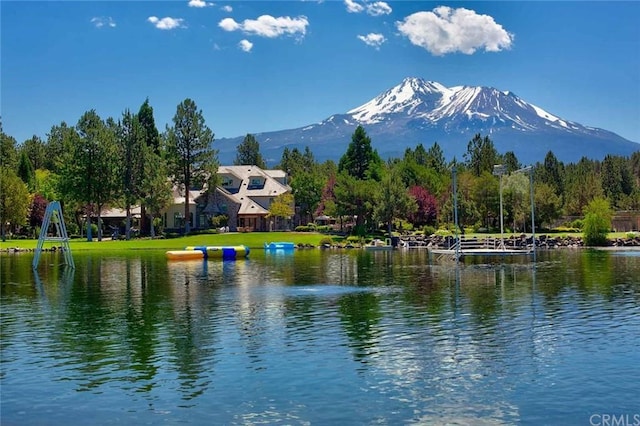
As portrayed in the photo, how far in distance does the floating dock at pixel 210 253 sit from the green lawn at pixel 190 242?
16.7 metres

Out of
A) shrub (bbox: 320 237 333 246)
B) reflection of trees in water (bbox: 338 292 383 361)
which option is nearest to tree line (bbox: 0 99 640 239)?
shrub (bbox: 320 237 333 246)

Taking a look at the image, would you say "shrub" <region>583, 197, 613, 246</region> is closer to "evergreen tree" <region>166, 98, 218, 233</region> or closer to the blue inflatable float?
the blue inflatable float

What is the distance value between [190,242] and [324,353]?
226ft

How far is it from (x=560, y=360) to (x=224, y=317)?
1303cm

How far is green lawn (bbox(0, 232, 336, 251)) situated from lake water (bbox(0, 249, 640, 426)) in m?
45.2

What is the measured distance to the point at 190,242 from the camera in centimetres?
8688

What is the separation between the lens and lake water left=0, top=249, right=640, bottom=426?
48.4 feet

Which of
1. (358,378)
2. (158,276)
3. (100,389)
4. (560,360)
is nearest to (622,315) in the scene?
(560,360)

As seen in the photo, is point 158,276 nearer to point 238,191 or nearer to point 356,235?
point 356,235

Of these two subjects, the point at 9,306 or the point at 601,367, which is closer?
the point at 601,367

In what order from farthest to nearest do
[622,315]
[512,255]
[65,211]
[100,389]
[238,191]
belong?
[238,191] → [65,211] → [512,255] → [622,315] → [100,389]

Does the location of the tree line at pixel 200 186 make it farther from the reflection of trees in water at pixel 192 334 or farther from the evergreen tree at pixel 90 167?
the reflection of trees in water at pixel 192 334

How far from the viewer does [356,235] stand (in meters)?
93.4

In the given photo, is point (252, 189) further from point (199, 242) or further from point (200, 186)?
point (199, 242)
